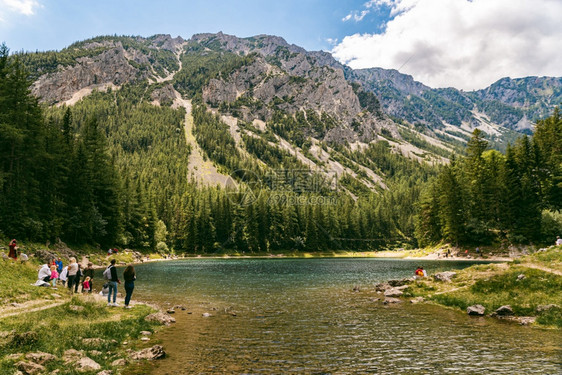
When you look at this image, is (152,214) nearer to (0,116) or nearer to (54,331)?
(0,116)

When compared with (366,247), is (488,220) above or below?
above

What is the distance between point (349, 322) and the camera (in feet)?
71.8

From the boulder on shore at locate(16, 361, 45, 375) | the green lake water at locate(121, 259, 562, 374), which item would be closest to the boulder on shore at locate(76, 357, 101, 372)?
the boulder on shore at locate(16, 361, 45, 375)

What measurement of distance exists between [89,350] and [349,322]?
50.3 feet

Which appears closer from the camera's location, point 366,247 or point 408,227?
point 366,247

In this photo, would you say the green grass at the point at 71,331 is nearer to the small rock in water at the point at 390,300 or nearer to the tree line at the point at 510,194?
the small rock in water at the point at 390,300

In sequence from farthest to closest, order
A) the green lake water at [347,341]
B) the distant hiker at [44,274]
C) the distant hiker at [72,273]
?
the distant hiker at [72,273], the distant hiker at [44,274], the green lake water at [347,341]

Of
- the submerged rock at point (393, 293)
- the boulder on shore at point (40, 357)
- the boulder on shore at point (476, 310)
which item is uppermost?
the boulder on shore at point (40, 357)

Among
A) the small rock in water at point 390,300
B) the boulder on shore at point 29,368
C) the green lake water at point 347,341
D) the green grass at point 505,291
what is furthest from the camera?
the small rock in water at point 390,300

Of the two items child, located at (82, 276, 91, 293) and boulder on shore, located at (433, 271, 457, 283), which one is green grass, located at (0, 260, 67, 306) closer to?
child, located at (82, 276, 91, 293)

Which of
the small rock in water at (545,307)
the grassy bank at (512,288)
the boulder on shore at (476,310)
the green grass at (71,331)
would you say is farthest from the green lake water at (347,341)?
the small rock in water at (545,307)

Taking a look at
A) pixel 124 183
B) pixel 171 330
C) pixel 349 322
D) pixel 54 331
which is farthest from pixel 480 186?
pixel 124 183

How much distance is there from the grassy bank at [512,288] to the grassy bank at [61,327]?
77.8 feet

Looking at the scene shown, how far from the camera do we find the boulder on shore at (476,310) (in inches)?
909
